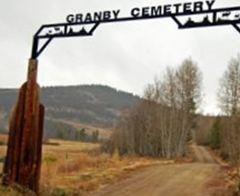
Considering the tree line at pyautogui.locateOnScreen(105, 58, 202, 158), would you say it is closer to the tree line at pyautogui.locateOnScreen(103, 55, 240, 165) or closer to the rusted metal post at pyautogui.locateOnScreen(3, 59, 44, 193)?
the tree line at pyautogui.locateOnScreen(103, 55, 240, 165)

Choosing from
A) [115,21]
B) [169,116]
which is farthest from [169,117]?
[115,21]

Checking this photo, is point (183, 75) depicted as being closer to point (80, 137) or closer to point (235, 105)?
point (235, 105)

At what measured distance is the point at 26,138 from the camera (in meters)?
14.7

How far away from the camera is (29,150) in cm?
1473

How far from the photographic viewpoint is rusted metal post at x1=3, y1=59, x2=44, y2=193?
48.1 feet

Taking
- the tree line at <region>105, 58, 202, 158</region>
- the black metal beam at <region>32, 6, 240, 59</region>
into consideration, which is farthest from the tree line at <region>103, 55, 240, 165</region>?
the black metal beam at <region>32, 6, 240, 59</region>

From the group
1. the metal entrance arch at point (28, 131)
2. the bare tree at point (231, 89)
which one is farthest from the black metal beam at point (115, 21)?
the bare tree at point (231, 89)

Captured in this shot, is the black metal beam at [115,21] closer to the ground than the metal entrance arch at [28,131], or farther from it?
farther from it

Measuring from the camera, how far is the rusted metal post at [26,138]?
1465cm

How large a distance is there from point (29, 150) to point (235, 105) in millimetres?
37723

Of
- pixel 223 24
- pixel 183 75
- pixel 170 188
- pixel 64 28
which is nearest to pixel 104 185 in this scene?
pixel 170 188

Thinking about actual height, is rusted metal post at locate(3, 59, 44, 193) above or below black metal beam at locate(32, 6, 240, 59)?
below

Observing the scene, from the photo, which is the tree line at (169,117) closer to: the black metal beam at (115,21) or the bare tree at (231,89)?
the bare tree at (231,89)

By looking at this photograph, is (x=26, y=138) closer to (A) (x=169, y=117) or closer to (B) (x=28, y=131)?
(B) (x=28, y=131)
